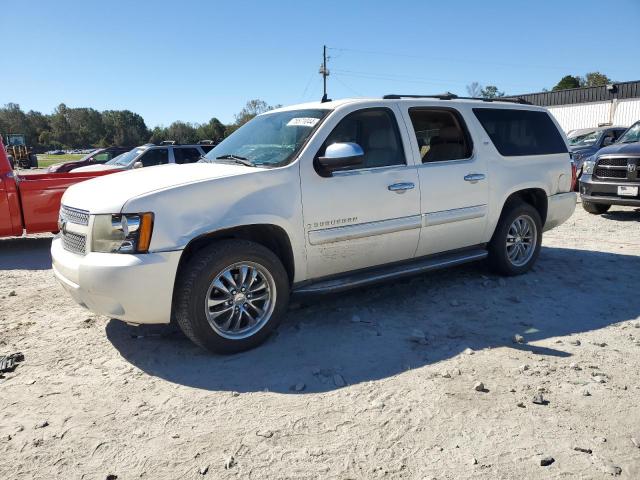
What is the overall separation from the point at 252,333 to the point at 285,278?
48 centimetres

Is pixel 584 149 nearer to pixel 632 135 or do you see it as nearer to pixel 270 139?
pixel 632 135

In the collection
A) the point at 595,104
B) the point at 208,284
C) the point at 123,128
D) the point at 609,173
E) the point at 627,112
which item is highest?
the point at 123,128

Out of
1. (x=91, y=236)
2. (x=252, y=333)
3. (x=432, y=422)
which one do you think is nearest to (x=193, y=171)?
(x=91, y=236)

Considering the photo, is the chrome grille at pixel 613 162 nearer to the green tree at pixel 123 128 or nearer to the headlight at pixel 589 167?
the headlight at pixel 589 167

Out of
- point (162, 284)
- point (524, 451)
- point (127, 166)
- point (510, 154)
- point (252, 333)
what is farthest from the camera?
point (127, 166)

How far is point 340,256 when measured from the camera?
4199mm

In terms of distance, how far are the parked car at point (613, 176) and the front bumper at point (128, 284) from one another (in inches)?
337

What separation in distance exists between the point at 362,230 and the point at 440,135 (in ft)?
5.05

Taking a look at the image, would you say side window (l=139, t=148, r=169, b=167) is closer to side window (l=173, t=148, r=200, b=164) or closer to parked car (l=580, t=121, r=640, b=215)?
side window (l=173, t=148, r=200, b=164)

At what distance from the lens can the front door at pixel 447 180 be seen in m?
4.69

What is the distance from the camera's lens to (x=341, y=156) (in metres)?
3.92

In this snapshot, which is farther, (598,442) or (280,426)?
(280,426)

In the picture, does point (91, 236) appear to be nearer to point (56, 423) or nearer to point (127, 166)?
point (56, 423)

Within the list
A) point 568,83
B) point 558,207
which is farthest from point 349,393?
point 568,83
